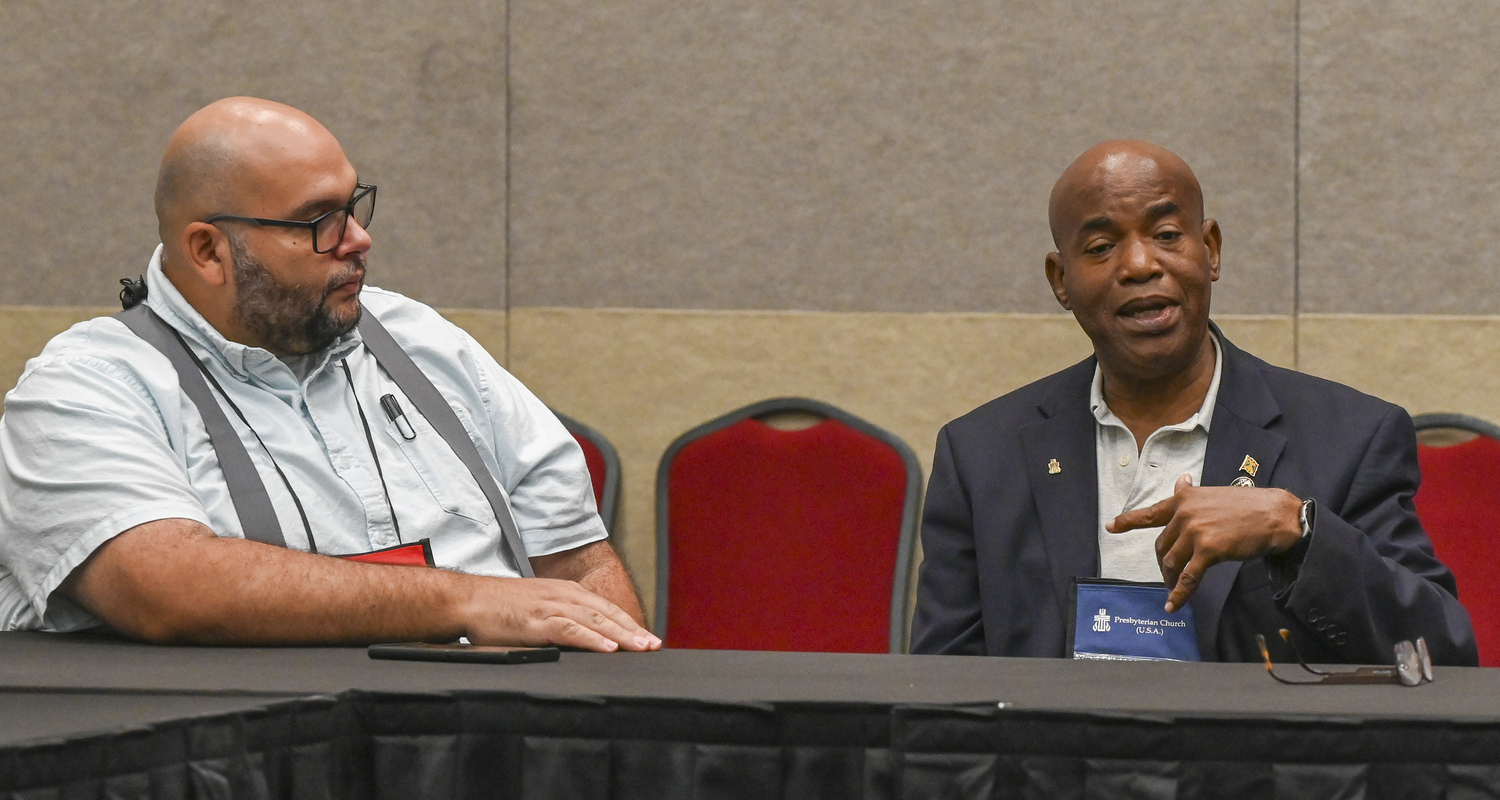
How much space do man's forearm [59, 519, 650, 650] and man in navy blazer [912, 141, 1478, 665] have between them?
2.21 feet

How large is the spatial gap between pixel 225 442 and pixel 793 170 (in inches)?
70.3

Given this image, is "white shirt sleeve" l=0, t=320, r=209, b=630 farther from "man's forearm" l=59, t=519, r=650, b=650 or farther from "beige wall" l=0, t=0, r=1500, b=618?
"beige wall" l=0, t=0, r=1500, b=618

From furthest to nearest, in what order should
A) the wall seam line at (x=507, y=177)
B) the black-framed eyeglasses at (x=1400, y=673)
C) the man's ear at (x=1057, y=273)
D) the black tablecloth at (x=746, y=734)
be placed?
the wall seam line at (x=507, y=177) → the man's ear at (x=1057, y=273) → the black-framed eyeglasses at (x=1400, y=673) → the black tablecloth at (x=746, y=734)

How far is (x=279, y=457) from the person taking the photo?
204 cm

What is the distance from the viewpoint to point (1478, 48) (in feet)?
10.5

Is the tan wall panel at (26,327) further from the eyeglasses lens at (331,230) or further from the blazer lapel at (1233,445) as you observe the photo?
the blazer lapel at (1233,445)

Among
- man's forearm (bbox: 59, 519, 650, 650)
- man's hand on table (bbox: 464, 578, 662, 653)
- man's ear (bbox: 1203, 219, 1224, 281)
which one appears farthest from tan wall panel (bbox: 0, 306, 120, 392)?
man's ear (bbox: 1203, 219, 1224, 281)

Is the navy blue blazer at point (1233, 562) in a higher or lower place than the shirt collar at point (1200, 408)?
lower

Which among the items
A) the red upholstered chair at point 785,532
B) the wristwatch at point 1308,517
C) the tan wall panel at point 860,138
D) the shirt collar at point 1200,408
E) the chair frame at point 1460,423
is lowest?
the red upholstered chair at point 785,532

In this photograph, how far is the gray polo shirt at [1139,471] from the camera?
2.03 m

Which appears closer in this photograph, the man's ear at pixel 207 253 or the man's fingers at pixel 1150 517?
the man's fingers at pixel 1150 517

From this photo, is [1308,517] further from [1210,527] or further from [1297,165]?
[1297,165]

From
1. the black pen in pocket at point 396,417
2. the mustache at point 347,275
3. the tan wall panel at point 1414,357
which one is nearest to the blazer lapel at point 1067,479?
the black pen in pocket at point 396,417

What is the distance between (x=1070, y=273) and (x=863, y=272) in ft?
4.05
